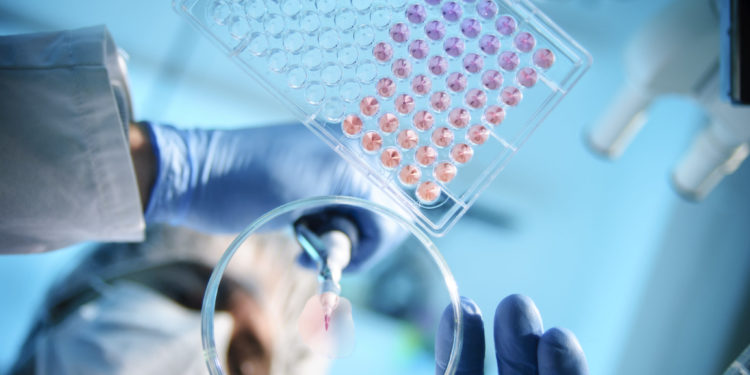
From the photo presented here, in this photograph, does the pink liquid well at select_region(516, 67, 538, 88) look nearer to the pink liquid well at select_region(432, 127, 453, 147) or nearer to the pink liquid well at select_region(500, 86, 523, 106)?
the pink liquid well at select_region(500, 86, 523, 106)

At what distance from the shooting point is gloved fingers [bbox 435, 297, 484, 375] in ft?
2.20

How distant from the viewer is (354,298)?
78 centimetres

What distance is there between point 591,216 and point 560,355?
582 millimetres

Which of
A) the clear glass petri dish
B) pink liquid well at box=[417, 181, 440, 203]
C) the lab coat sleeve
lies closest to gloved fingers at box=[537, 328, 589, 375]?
the clear glass petri dish

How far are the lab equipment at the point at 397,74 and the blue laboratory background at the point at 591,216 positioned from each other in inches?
18.7

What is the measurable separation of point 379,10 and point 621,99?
1.89 feet

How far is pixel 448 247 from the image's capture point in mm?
1133

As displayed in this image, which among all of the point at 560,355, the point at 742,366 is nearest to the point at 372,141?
the point at 560,355

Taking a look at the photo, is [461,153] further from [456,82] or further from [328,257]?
[328,257]

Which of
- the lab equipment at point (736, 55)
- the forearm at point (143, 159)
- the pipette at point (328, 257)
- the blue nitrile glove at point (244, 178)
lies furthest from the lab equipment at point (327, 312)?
the lab equipment at point (736, 55)

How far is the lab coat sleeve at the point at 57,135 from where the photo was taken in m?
0.64

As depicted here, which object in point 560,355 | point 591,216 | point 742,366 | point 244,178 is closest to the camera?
point 560,355

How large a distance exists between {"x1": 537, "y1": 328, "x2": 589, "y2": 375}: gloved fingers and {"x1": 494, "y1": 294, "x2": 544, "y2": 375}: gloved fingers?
2 cm

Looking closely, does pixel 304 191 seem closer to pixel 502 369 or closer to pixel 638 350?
pixel 502 369
